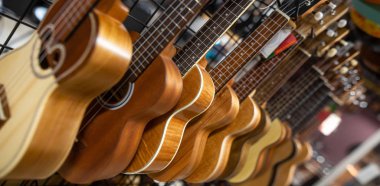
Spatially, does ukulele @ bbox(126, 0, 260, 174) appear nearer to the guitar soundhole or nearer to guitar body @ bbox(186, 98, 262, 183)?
the guitar soundhole

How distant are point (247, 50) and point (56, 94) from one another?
3.09 ft

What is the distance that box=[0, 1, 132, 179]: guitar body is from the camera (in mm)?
833

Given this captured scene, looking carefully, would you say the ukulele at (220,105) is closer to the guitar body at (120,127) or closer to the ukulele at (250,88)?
the ukulele at (250,88)

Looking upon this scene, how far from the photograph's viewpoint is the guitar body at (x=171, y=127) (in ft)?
3.83

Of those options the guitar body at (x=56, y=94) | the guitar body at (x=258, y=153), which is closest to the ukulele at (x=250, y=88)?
the guitar body at (x=258, y=153)

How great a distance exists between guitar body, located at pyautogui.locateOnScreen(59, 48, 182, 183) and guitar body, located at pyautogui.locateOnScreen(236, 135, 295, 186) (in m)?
1.54

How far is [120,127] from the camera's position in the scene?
1056mm

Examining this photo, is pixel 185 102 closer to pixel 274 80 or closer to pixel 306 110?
pixel 274 80

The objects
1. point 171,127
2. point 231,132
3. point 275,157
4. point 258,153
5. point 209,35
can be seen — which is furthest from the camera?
point 275,157

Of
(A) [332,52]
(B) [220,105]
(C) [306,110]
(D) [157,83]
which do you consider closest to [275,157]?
(C) [306,110]

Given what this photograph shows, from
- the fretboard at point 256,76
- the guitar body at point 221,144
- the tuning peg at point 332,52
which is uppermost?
the tuning peg at point 332,52

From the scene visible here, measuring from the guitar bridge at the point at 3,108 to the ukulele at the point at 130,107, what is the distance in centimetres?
24

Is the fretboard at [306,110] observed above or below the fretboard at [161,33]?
below

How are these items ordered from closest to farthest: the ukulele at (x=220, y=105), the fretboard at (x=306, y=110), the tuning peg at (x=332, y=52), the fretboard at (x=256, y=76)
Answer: the ukulele at (x=220, y=105), the fretboard at (x=256, y=76), the tuning peg at (x=332, y=52), the fretboard at (x=306, y=110)
